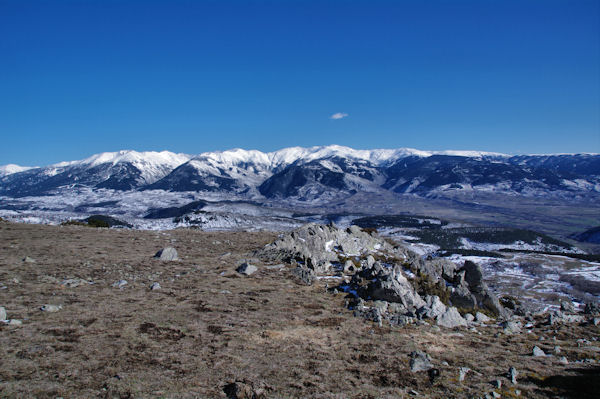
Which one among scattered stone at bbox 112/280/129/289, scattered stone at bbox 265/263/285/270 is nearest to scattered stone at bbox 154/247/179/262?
scattered stone at bbox 112/280/129/289

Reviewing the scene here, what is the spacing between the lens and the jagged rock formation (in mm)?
21328

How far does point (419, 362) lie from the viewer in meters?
13.6

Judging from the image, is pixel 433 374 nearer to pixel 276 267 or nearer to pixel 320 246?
pixel 276 267

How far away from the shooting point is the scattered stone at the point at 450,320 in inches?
786

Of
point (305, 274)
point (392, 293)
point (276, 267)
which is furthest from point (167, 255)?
point (392, 293)

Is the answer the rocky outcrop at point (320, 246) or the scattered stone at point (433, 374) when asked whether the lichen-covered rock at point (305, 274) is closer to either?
the rocky outcrop at point (320, 246)

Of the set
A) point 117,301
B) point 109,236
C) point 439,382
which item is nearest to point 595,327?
point 439,382

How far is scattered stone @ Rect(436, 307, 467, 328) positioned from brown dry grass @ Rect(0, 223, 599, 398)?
35.3 inches

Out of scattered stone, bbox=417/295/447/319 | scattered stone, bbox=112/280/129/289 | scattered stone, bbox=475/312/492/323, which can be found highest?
scattered stone, bbox=112/280/129/289

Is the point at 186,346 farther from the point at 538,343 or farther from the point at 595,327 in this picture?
the point at 595,327

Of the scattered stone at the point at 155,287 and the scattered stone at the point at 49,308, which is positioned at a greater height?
the scattered stone at the point at 49,308

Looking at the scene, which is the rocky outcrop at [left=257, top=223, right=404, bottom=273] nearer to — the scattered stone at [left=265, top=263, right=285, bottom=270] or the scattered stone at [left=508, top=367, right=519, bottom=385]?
the scattered stone at [left=265, top=263, right=285, bottom=270]

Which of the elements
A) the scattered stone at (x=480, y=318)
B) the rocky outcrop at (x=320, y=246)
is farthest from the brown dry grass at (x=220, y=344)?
the rocky outcrop at (x=320, y=246)

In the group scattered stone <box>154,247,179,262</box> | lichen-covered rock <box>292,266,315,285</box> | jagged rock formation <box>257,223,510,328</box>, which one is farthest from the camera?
scattered stone <box>154,247,179,262</box>
